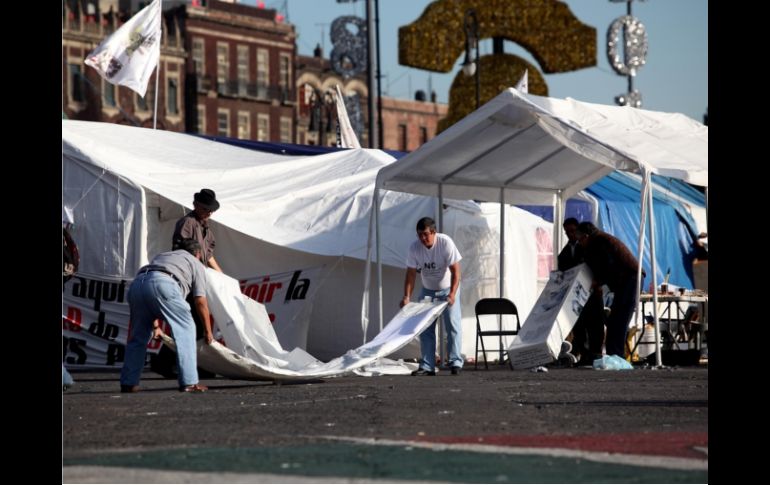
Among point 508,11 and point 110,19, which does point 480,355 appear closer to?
point 508,11

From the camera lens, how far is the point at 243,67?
8712 cm

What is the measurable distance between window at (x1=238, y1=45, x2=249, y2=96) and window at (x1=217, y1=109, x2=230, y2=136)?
188 centimetres

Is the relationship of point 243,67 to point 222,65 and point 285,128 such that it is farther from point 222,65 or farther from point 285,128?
point 285,128

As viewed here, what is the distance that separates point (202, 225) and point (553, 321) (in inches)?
159

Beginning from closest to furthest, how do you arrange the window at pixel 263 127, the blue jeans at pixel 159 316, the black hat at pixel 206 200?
the blue jeans at pixel 159 316
the black hat at pixel 206 200
the window at pixel 263 127

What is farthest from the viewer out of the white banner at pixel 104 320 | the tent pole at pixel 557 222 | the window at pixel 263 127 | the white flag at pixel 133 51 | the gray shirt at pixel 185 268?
the window at pixel 263 127

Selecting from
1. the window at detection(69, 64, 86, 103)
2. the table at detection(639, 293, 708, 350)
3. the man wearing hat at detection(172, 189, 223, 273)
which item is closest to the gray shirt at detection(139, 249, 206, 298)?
the man wearing hat at detection(172, 189, 223, 273)

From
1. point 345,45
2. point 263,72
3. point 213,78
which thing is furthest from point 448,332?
point 263,72

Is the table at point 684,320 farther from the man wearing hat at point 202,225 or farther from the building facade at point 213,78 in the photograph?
the building facade at point 213,78

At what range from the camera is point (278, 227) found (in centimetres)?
1897

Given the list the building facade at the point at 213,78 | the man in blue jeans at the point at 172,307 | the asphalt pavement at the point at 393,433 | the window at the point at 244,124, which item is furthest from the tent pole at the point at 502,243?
the window at the point at 244,124

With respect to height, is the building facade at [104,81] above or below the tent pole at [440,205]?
above

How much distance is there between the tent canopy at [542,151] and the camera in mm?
15750
